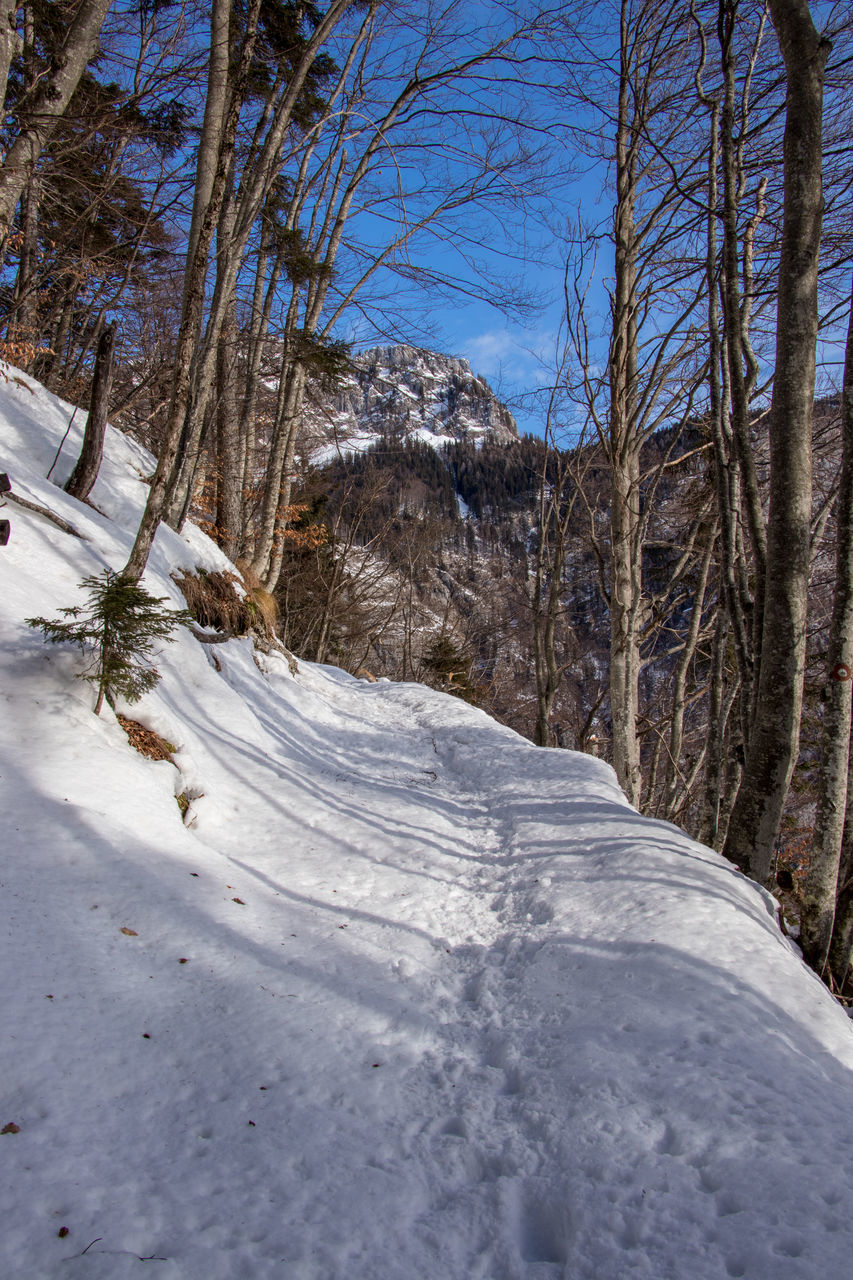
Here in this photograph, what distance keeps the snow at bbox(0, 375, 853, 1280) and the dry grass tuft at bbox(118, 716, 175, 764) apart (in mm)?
132

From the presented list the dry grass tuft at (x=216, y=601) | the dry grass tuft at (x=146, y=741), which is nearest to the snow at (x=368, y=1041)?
the dry grass tuft at (x=146, y=741)

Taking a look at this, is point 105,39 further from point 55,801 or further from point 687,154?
point 55,801

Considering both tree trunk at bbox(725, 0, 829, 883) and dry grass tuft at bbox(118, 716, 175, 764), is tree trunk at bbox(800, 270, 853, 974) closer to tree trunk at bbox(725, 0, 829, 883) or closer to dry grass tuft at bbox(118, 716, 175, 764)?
tree trunk at bbox(725, 0, 829, 883)

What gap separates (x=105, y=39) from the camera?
1081 cm

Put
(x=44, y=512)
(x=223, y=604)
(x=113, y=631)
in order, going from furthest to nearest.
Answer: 1. (x=223, y=604)
2. (x=44, y=512)
3. (x=113, y=631)

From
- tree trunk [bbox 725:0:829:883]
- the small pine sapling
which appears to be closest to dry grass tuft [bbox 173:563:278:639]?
the small pine sapling

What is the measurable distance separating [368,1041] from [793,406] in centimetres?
450

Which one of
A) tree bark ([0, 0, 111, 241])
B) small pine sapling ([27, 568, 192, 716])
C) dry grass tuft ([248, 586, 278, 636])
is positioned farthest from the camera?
dry grass tuft ([248, 586, 278, 636])

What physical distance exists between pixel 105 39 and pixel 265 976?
15504 mm

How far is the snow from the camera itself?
1.58 metres

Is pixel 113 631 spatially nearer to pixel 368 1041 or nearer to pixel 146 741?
pixel 146 741

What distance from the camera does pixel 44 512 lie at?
5285mm

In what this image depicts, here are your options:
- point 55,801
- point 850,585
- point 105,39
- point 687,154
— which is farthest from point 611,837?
point 105,39

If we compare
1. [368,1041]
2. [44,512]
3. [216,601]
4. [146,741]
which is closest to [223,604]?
[216,601]
